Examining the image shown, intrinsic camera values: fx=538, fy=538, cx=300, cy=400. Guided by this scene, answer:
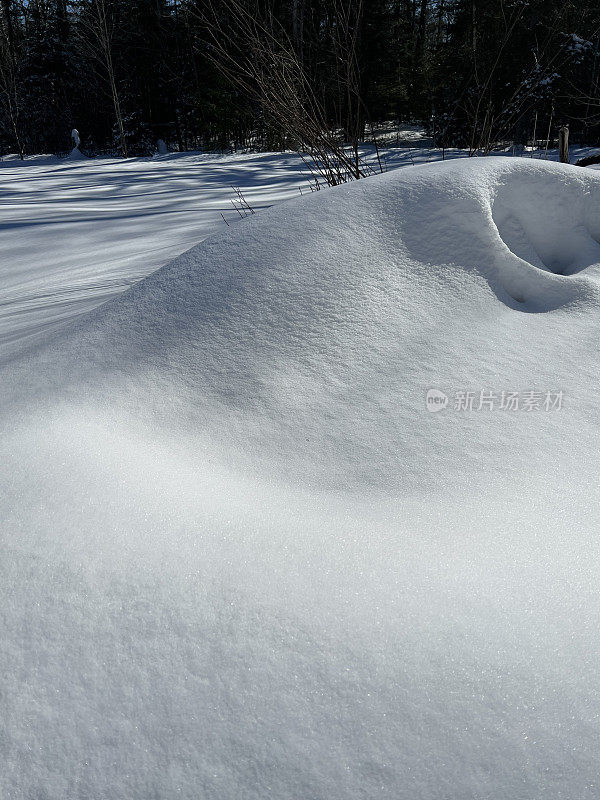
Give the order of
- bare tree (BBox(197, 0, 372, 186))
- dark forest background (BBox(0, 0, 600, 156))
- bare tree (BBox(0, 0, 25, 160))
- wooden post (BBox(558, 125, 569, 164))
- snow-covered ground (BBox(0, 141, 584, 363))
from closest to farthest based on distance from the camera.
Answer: snow-covered ground (BBox(0, 141, 584, 363)) < bare tree (BBox(197, 0, 372, 186)) < wooden post (BBox(558, 125, 569, 164)) < dark forest background (BBox(0, 0, 600, 156)) < bare tree (BBox(0, 0, 25, 160))

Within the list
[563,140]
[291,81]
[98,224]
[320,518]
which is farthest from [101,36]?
[320,518]

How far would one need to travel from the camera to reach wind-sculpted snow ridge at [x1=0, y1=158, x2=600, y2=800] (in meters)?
0.67

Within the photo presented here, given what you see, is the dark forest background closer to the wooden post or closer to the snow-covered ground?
the snow-covered ground

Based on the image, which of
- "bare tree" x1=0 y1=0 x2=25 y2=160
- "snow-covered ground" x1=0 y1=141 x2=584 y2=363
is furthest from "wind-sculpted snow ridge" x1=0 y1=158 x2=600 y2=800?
"bare tree" x1=0 y1=0 x2=25 y2=160

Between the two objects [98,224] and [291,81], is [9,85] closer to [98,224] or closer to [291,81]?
[98,224]

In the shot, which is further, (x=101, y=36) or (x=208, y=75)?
(x=208, y=75)

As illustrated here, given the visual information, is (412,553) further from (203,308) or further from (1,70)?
(1,70)

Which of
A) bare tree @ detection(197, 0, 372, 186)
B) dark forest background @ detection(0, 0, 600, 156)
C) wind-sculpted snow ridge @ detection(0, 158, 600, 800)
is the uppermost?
dark forest background @ detection(0, 0, 600, 156)

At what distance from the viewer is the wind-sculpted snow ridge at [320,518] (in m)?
0.67

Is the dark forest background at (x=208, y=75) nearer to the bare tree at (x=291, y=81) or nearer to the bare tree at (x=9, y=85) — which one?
the bare tree at (x=9, y=85)

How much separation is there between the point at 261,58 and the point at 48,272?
1726mm

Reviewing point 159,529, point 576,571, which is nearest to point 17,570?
point 159,529

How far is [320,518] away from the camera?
0.99 m

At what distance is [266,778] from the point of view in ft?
2.12
